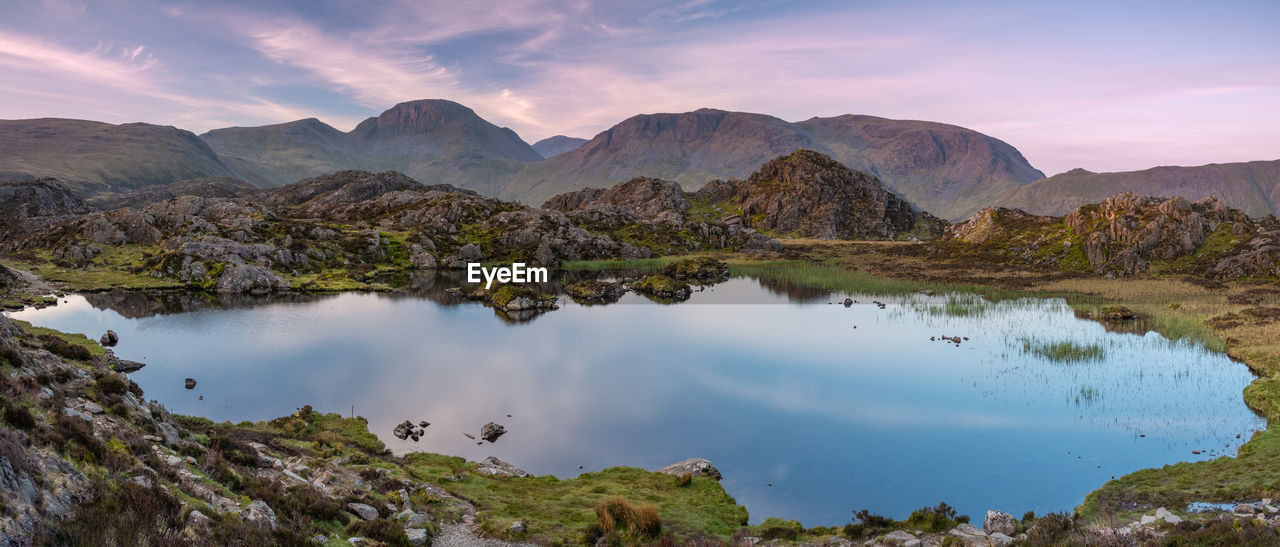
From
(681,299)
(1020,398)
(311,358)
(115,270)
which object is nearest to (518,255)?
(681,299)

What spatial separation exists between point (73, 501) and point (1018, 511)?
40071 millimetres

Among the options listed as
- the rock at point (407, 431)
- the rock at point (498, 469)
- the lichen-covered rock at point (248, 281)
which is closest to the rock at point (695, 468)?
the rock at point (498, 469)

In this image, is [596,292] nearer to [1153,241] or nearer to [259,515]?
[259,515]

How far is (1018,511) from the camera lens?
32375 mm

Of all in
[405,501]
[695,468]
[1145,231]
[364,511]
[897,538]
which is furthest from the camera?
[1145,231]

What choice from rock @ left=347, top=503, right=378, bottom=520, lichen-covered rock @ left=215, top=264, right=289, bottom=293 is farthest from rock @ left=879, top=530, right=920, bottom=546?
lichen-covered rock @ left=215, top=264, right=289, bottom=293

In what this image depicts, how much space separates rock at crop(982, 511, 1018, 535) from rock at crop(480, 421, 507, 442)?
31.7 m

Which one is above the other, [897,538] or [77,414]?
[77,414]

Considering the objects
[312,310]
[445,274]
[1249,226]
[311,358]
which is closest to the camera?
[311,358]

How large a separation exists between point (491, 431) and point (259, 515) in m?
24.0

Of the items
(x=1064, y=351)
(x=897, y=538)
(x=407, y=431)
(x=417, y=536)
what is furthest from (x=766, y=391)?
(x=417, y=536)

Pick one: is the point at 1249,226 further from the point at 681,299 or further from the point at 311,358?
the point at 311,358

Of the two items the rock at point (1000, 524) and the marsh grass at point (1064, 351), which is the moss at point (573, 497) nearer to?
the rock at point (1000, 524)

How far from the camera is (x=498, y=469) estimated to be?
1470 inches
